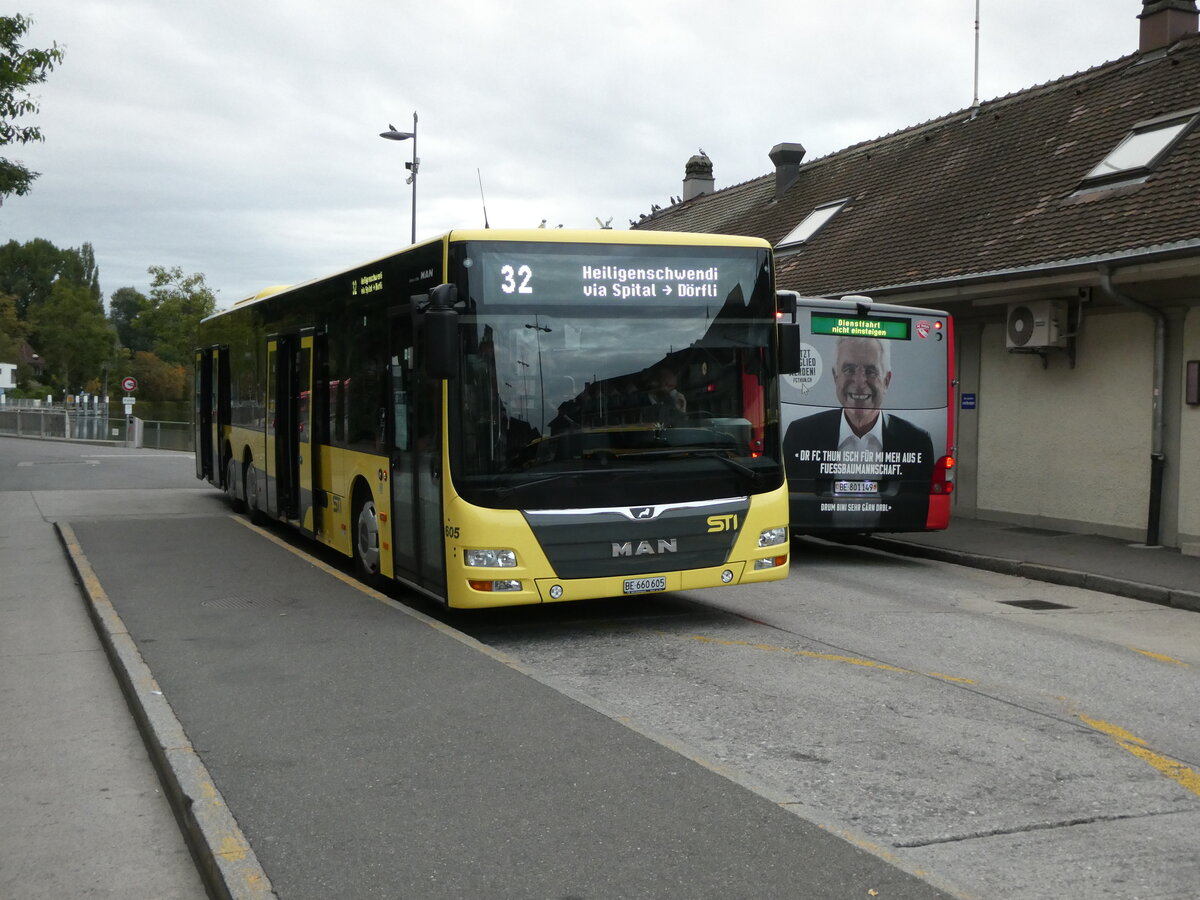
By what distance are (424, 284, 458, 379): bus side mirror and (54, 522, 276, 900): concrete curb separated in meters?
2.49

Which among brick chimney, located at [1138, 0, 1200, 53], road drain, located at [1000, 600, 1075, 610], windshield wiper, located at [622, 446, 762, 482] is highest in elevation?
brick chimney, located at [1138, 0, 1200, 53]

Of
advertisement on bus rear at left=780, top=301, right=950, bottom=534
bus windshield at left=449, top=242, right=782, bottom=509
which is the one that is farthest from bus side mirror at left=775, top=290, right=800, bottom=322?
advertisement on bus rear at left=780, top=301, right=950, bottom=534

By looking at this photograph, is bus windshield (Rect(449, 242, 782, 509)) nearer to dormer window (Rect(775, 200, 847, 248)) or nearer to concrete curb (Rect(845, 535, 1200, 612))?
concrete curb (Rect(845, 535, 1200, 612))

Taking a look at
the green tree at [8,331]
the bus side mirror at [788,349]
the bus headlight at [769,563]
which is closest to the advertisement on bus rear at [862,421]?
the bus side mirror at [788,349]

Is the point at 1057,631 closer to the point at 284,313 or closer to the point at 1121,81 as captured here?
the point at 284,313

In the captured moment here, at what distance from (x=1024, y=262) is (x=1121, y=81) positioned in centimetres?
478

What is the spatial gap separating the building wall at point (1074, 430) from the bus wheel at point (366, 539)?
8.95 meters

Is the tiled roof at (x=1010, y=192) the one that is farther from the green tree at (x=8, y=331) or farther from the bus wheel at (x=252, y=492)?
the green tree at (x=8, y=331)

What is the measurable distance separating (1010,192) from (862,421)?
21.0 feet

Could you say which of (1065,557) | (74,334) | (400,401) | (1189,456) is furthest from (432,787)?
(74,334)

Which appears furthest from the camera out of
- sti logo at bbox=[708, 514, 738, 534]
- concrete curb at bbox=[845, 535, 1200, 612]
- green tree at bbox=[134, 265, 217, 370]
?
green tree at bbox=[134, 265, 217, 370]

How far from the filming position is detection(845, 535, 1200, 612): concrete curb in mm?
11117

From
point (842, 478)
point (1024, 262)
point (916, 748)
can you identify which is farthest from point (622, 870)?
point (1024, 262)

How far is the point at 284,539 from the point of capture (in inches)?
588
